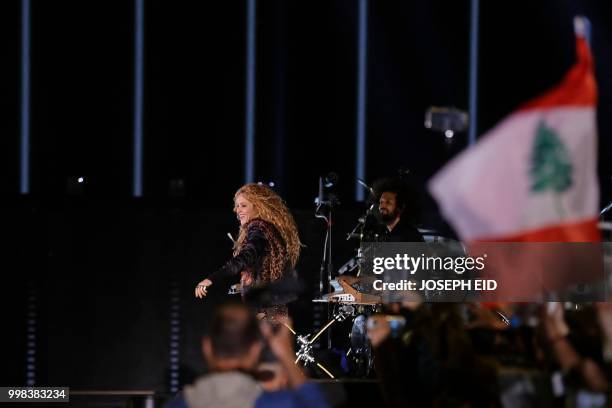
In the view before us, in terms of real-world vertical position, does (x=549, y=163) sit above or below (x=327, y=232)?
above

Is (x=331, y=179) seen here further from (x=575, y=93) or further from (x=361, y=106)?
(x=575, y=93)

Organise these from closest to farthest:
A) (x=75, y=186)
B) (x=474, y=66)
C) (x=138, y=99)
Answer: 1. (x=75, y=186)
2. (x=138, y=99)
3. (x=474, y=66)

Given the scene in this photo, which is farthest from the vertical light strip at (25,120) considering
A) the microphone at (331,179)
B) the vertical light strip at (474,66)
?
the vertical light strip at (474,66)

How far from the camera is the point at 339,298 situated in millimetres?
6957

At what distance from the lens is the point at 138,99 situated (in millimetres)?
8305

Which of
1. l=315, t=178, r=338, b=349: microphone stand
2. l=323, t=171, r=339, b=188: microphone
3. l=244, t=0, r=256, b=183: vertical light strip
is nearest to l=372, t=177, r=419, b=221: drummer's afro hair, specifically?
l=323, t=171, r=339, b=188: microphone

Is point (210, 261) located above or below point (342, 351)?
above

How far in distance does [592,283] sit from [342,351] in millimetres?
1984

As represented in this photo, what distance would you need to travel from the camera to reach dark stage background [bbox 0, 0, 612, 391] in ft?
24.2

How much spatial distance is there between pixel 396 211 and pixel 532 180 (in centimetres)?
302

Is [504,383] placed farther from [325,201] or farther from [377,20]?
[377,20]

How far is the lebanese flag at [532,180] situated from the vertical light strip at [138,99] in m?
4.84

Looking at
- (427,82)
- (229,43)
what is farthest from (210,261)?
(427,82)

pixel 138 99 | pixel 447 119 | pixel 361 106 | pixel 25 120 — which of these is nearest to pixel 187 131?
pixel 138 99
